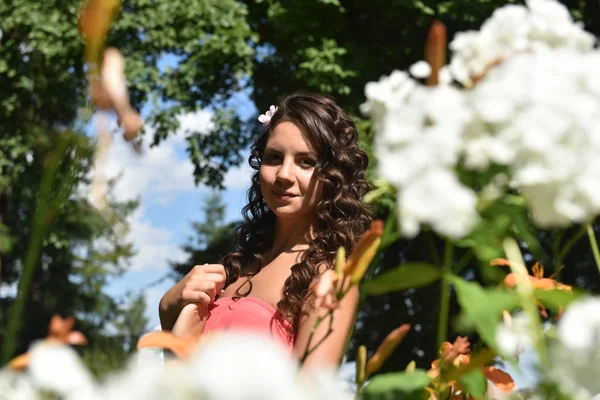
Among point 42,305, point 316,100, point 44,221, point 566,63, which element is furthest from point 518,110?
point 42,305

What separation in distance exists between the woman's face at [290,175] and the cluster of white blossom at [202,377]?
6.27ft

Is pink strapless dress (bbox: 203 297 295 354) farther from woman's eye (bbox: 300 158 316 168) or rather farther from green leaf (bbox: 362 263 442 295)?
green leaf (bbox: 362 263 442 295)

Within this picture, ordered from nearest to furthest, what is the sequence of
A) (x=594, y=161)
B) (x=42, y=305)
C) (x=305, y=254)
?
(x=594, y=161) → (x=305, y=254) → (x=42, y=305)

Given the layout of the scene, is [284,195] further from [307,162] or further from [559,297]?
[559,297]

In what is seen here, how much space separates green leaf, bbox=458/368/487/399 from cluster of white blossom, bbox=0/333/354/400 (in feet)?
0.84

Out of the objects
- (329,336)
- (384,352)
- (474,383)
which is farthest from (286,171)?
(474,383)

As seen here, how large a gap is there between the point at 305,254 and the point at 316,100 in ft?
2.03

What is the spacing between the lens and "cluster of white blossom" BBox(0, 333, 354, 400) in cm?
34

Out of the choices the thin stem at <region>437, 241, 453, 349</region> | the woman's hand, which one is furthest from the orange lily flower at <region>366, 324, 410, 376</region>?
the woman's hand

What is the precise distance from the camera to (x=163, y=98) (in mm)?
8812

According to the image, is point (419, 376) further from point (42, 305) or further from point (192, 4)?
point (42, 305)

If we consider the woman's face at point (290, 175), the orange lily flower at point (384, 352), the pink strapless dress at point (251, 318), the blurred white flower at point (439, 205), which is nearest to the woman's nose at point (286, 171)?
the woman's face at point (290, 175)

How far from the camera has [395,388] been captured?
592 millimetres

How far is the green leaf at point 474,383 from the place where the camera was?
64cm
